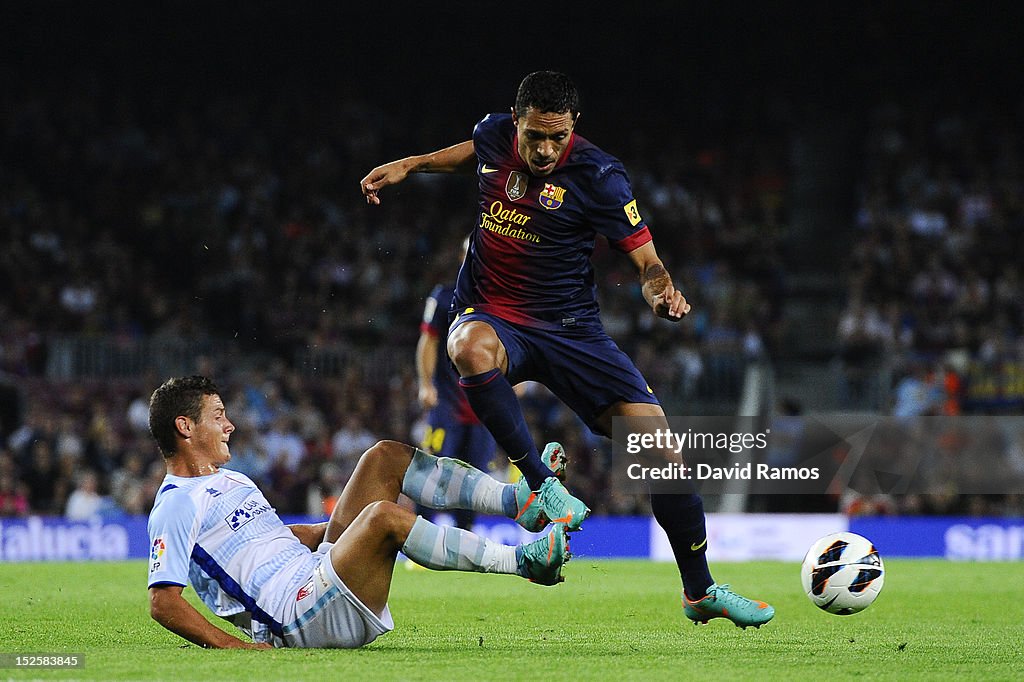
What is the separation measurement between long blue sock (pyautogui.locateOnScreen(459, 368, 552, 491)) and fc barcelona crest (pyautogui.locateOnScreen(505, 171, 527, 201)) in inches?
33.7

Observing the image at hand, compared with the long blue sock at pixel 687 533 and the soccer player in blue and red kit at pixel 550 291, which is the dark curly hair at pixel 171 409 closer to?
the soccer player in blue and red kit at pixel 550 291

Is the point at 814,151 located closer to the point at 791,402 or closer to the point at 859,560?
the point at 791,402

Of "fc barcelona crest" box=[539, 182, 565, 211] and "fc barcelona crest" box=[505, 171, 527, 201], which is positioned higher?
"fc barcelona crest" box=[505, 171, 527, 201]

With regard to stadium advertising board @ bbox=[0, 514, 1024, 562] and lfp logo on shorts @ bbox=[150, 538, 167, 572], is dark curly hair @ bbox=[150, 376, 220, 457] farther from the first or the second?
stadium advertising board @ bbox=[0, 514, 1024, 562]

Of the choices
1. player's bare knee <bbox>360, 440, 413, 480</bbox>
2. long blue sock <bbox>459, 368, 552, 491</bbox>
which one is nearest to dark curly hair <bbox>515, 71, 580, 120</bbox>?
long blue sock <bbox>459, 368, 552, 491</bbox>

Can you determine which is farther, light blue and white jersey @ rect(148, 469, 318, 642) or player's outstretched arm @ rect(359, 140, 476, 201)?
player's outstretched arm @ rect(359, 140, 476, 201)

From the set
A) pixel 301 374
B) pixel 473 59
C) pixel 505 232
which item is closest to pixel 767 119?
pixel 473 59

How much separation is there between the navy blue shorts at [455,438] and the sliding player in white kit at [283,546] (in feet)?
16.0

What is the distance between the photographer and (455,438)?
10.5 metres

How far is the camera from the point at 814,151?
19.2 meters

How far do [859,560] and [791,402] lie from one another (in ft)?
29.4

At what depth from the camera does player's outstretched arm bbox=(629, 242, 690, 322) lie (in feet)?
19.0

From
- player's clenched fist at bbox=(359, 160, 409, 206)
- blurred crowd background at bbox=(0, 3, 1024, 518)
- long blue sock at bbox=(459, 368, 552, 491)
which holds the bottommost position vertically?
long blue sock at bbox=(459, 368, 552, 491)

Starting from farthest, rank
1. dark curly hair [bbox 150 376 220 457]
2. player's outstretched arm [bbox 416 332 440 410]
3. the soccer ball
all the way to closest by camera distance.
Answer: player's outstretched arm [bbox 416 332 440 410] → the soccer ball → dark curly hair [bbox 150 376 220 457]
